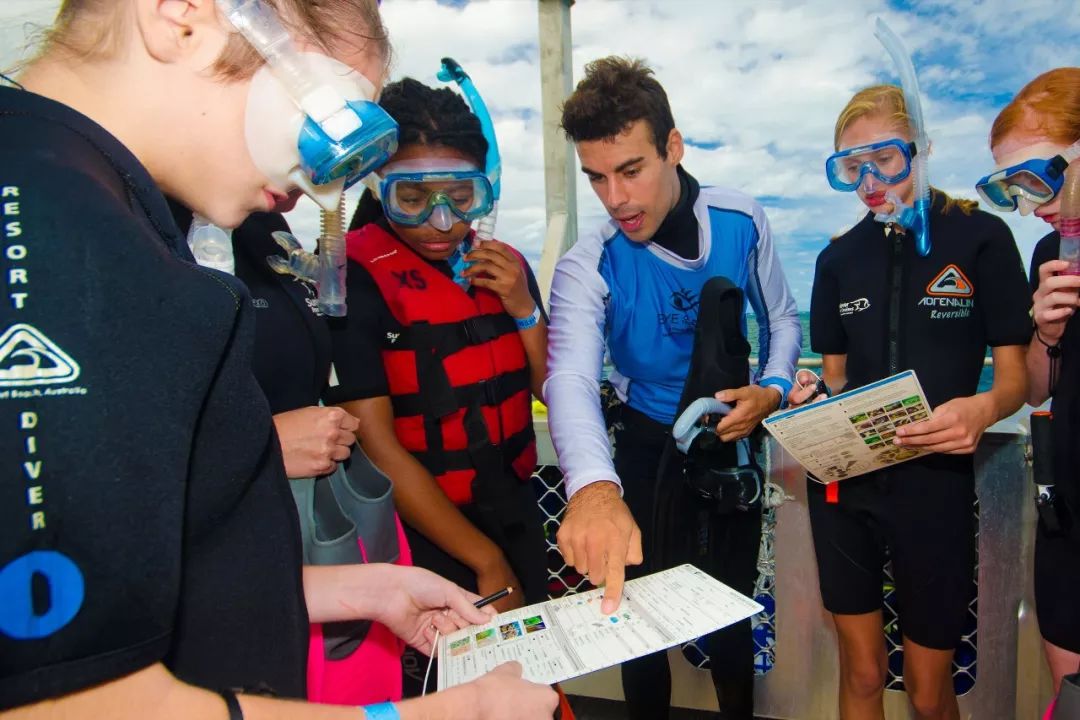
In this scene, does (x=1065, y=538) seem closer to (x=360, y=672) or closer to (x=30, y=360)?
(x=360, y=672)

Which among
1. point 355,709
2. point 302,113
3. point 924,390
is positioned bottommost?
point 355,709

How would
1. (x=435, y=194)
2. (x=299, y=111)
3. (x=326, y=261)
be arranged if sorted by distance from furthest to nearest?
(x=435, y=194) → (x=326, y=261) → (x=299, y=111)

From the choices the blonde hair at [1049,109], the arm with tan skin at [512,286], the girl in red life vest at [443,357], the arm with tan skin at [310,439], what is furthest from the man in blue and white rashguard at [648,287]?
the blonde hair at [1049,109]

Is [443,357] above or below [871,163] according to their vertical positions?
below

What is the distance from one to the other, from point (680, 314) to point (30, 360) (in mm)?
1720

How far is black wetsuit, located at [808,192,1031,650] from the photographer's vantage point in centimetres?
184

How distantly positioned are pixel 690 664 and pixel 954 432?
53.4 inches

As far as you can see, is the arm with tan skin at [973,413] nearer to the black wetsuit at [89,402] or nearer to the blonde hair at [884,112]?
the blonde hair at [884,112]

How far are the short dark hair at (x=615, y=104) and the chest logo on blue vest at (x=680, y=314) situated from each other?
456mm

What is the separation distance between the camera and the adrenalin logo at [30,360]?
1.30 feet

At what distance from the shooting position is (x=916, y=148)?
75.9 inches

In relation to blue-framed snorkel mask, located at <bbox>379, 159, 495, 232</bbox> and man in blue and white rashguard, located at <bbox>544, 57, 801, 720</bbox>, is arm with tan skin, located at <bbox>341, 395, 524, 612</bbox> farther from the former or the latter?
blue-framed snorkel mask, located at <bbox>379, 159, 495, 232</bbox>

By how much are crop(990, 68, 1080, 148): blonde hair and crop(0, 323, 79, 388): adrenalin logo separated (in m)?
2.22

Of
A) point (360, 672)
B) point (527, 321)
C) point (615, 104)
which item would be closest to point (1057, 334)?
point (615, 104)
